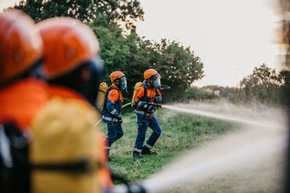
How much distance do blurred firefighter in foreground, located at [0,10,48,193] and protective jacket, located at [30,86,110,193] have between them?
23 cm

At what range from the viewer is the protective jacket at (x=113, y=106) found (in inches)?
439

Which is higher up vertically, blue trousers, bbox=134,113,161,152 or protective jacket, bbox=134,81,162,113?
protective jacket, bbox=134,81,162,113

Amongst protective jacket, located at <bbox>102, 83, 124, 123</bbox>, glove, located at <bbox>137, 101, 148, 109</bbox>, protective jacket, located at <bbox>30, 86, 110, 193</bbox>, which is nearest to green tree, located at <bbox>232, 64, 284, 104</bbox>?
glove, located at <bbox>137, 101, 148, 109</bbox>

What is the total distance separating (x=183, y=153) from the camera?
12.3 metres

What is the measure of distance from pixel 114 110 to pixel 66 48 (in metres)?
8.92

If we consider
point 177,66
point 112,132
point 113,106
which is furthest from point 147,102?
point 177,66

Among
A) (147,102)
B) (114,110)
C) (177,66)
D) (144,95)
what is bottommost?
(114,110)

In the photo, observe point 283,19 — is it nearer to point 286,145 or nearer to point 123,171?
point 286,145

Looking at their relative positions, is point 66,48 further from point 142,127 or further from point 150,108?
point 142,127

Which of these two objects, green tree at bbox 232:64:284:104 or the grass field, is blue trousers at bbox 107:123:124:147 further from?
green tree at bbox 232:64:284:104

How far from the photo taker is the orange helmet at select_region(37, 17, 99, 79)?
7.15 feet

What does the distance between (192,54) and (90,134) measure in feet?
90.9

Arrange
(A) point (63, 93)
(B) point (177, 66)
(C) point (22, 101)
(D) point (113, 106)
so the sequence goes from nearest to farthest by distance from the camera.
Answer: (C) point (22, 101) → (A) point (63, 93) → (D) point (113, 106) → (B) point (177, 66)

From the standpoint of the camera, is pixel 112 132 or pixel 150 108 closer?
pixel 112 132
